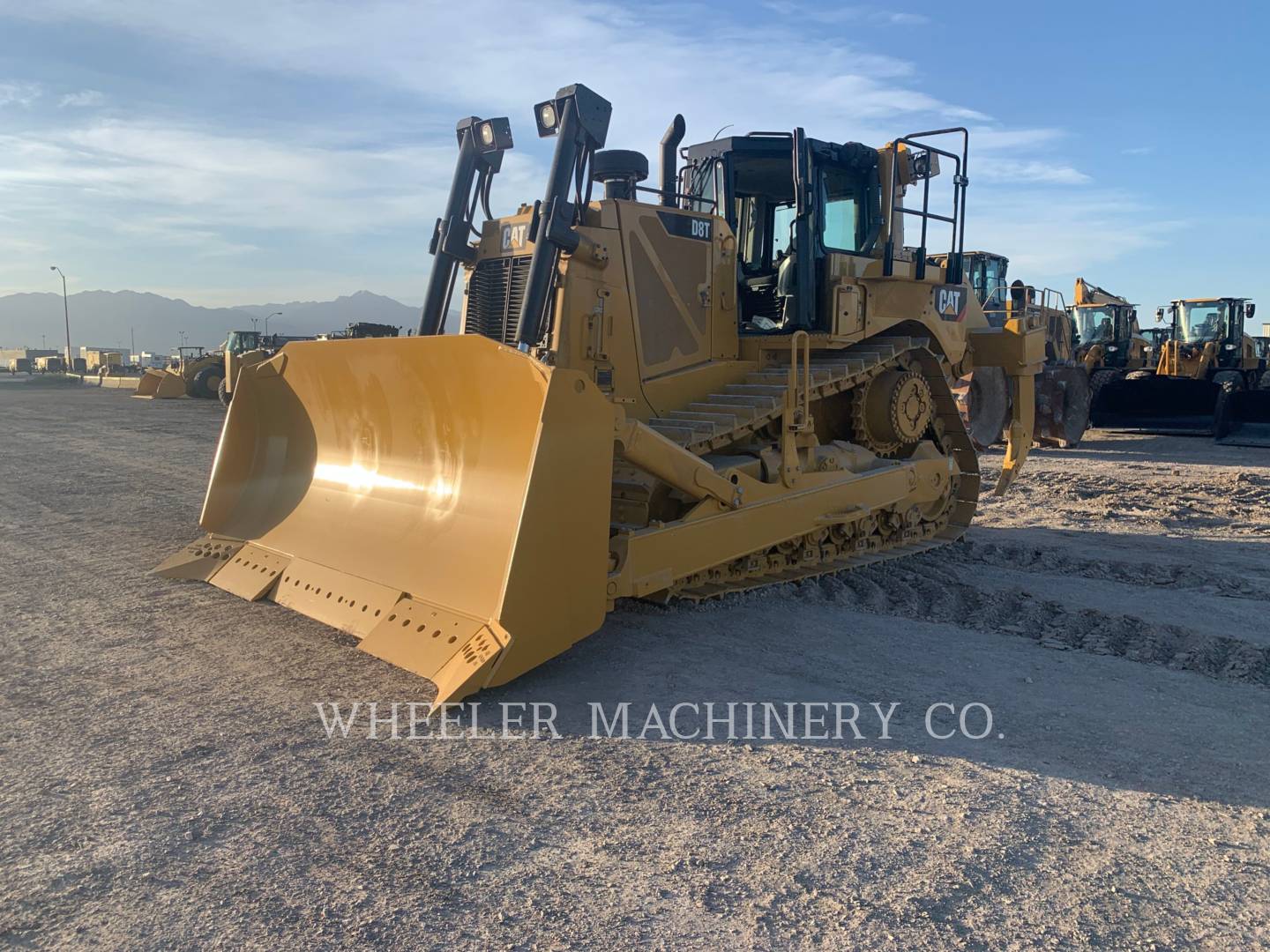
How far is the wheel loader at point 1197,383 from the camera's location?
700 inches

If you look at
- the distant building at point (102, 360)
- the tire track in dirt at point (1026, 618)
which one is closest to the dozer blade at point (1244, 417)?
the tire track in dirt at point (1026, 618)

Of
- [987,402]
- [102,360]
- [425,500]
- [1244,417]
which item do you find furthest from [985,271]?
[102,360]

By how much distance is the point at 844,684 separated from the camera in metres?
4.78

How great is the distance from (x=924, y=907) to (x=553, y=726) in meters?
1.88

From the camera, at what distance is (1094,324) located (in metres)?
23.8

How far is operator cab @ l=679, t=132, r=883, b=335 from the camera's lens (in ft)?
22.5

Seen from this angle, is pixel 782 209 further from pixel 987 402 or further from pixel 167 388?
pixel 167 388

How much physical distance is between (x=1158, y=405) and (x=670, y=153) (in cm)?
1564

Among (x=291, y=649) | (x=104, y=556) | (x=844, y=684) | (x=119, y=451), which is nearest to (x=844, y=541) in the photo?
(x=844, y=684)

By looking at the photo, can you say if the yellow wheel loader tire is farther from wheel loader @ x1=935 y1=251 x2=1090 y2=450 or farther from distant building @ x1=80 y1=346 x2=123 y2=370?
distant building @ x1=80 y1=346 x2=123 y2=370

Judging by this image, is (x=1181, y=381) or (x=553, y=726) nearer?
(x=553, y=726)

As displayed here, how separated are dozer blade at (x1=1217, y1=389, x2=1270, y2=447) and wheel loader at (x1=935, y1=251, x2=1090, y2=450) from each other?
2.35m

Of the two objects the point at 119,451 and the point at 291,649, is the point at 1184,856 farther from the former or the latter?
the point at 119,451

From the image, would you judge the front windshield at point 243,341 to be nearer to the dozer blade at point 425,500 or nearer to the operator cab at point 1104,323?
the operator cab at point 1104,323
